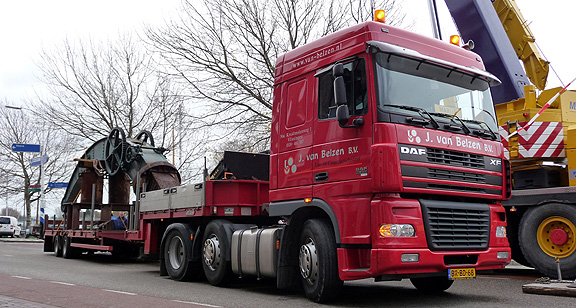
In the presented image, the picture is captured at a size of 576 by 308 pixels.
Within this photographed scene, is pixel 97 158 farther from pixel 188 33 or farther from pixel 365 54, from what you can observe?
pixel 365 54

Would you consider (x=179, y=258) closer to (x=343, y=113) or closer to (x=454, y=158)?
(x=343, y=113)

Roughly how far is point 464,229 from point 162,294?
460cm

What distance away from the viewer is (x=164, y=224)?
39.1ft

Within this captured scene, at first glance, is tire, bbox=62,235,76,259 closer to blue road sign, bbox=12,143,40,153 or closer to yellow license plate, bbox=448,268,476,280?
yellow license plate, bbox=448,268,476,280

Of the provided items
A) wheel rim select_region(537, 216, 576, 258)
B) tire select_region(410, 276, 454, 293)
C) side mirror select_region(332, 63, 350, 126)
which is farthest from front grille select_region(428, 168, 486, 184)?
wheel rim select_region(537, 216, 576, 258)

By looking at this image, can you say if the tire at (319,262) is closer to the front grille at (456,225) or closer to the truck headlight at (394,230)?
the truck headlight at (394,230)

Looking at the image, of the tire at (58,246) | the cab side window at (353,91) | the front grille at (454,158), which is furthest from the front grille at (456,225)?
the tire at (58,246)

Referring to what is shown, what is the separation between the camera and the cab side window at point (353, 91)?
696cm

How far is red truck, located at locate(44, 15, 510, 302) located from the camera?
6590 millimetres

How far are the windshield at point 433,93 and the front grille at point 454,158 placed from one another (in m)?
0.32

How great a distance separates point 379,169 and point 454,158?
43.2 inches

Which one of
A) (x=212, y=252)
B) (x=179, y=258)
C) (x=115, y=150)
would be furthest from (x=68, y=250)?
(x=212, y=252)

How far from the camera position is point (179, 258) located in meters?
10.8

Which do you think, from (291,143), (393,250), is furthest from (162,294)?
(393,250)
